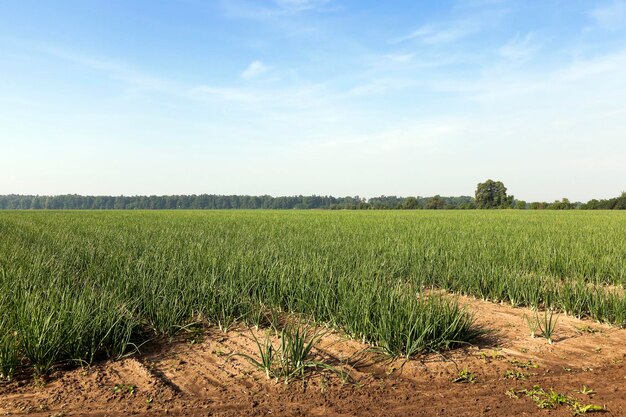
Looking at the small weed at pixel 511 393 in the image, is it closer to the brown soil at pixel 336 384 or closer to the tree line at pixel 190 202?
the brown soil at pixel 336 384

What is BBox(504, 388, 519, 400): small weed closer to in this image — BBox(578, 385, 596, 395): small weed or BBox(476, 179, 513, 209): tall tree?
BBox(578, 385, 596, 395): small weed

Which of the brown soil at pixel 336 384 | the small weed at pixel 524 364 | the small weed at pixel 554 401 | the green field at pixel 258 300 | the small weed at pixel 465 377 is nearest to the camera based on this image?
the small weed at pixel 554 401

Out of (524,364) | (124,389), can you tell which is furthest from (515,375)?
(124,389)

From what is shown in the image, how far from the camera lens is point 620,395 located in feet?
Answer: 9.82

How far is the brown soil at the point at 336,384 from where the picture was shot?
9.42 ft

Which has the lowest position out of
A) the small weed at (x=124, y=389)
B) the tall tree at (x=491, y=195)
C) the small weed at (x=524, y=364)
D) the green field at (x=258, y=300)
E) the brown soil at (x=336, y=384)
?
the small weed at (x=124, y=389)

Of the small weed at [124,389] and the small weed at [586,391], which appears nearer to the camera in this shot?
the small weed at [586,391]

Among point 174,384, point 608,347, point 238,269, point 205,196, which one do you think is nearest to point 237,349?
point 174,384

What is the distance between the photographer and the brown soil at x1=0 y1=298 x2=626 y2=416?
113 inches

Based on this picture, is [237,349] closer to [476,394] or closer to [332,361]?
[332,361]

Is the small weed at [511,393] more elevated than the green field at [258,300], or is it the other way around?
the green field at [258,300]

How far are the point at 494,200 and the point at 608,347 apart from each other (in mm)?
102571

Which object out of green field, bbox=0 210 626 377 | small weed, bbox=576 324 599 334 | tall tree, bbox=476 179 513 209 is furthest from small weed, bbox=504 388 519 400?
tall tree, bbox=476 179 513 209

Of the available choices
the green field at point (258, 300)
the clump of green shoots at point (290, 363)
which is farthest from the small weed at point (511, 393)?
the clump of green shoots at point (290, 363)
